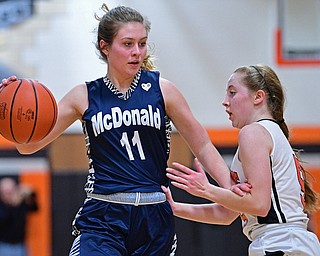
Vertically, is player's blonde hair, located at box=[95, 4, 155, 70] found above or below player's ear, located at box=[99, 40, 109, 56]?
above

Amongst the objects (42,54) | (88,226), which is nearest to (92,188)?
(88,226)

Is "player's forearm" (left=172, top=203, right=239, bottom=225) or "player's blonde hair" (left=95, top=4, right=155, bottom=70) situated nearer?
"player's blonde hair" (left=95, top=4, right=155, bottom=70)

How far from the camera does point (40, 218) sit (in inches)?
324

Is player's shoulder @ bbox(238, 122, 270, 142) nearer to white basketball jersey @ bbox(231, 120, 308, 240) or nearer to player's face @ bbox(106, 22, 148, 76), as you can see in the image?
white basketball jersey @ bbox(231, 120, 308, 240)

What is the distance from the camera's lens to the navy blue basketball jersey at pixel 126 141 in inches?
148

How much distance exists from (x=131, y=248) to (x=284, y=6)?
16.4 feet

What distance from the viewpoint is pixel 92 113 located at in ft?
12.6

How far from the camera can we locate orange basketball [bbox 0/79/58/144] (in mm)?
3889

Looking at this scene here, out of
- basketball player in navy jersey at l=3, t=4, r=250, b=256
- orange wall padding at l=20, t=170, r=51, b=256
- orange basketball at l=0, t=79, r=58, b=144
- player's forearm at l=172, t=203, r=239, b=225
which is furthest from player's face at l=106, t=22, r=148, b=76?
orange wall padding at l=20, t=170, r=51, b=256

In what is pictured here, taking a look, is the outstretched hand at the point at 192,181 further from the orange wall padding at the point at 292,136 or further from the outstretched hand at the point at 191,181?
the orange wall padding at the point at 292,136

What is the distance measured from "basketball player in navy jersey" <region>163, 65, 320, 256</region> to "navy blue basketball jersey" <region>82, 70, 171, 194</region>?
143 mm

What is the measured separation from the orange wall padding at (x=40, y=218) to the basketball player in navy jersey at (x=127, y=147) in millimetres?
4317

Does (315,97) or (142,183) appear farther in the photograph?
(315,97)

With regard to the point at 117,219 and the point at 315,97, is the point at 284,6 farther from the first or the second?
the point at 117,219
